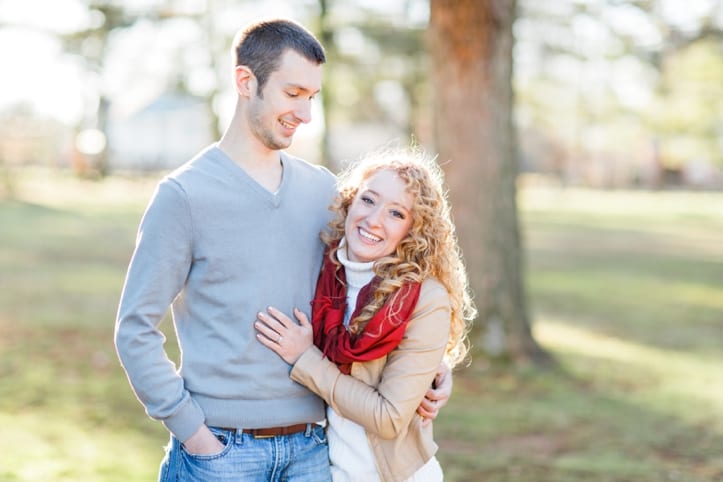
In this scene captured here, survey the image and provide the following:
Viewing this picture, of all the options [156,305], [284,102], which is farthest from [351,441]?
[284,102]

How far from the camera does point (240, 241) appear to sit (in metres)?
2.81

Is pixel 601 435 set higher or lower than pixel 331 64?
lower

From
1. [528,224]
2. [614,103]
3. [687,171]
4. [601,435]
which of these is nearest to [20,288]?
[601,435]

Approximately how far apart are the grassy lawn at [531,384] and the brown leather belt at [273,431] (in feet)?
Result: 10.3

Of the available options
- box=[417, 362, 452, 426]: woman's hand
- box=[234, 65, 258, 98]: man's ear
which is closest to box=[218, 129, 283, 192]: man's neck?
box=[234, 65, 258, 98]: man's ear

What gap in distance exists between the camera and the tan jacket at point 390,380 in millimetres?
2795

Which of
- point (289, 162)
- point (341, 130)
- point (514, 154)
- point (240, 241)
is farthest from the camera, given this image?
point (341, 130)

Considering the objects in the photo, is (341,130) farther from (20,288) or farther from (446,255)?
(446,255)

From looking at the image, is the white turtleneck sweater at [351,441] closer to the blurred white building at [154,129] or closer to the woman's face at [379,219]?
the woman's face at [379,219]

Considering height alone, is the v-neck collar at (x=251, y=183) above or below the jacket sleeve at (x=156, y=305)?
above

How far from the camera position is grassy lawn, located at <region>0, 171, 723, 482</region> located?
20.5ft

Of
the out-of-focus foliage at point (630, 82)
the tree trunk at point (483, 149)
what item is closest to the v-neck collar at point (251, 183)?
the tree trunk at point (483, 149)

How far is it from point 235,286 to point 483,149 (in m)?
5.97

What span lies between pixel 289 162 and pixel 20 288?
11.1 m
